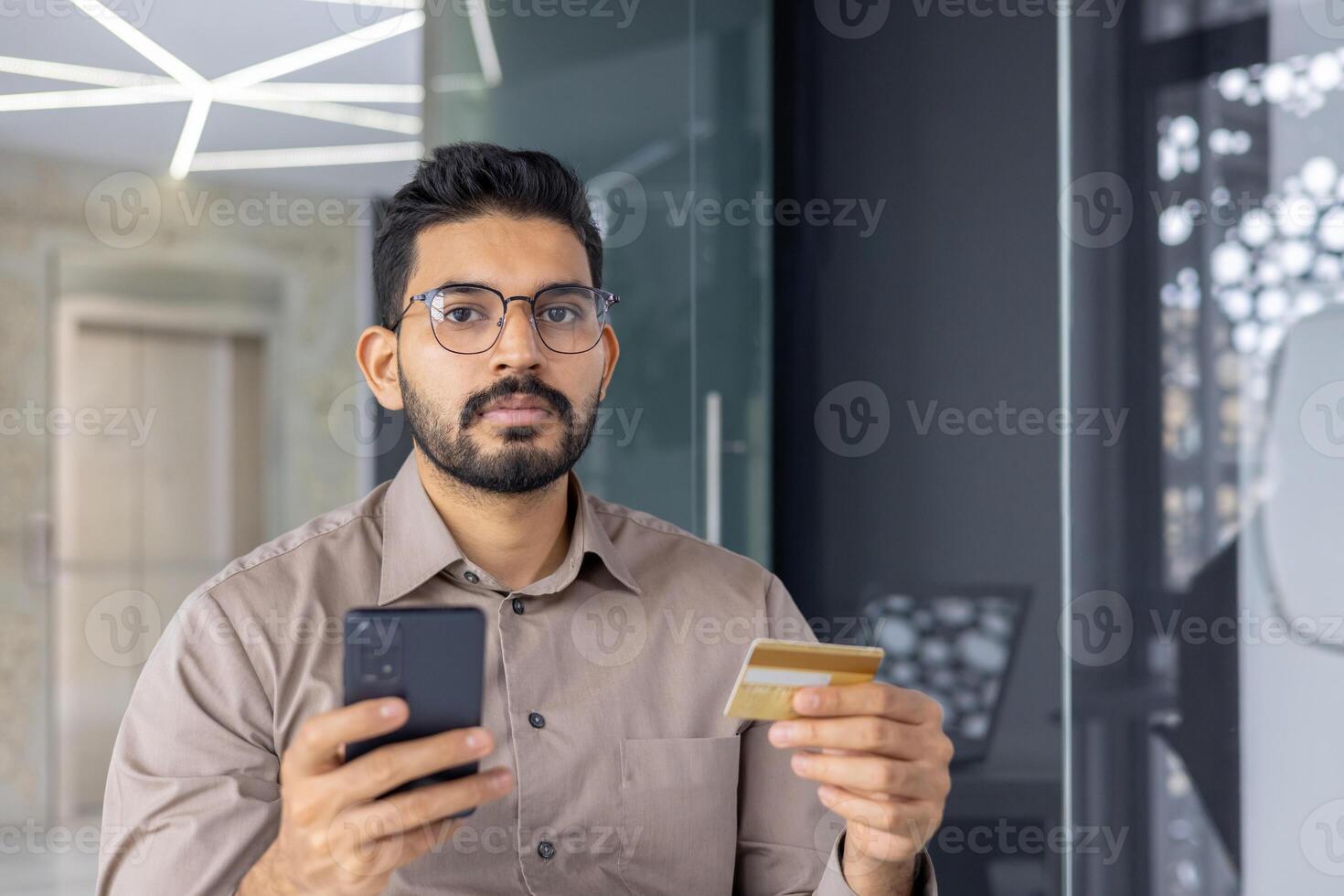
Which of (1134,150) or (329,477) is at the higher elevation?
(1134,150)

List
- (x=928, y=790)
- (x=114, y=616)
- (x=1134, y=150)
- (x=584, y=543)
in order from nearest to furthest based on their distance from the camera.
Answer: (x=928, y=790)
(x=584, y=543)
(x=114, y=616)
(x=1134, y=150)

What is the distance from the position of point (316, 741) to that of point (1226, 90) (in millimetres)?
1887

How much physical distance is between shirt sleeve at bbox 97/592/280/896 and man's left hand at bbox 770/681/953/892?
23.6 inches

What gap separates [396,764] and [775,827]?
0.71 meters

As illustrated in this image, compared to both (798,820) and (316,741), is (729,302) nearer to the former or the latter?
(798,820)

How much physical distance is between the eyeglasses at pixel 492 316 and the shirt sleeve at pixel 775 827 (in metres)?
0.56

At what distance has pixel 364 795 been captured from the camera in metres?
1.07

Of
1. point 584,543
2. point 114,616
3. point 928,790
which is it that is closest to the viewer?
point 928,790

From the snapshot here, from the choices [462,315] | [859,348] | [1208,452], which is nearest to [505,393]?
[462,315]

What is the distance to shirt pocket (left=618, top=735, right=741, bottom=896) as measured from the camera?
154cm

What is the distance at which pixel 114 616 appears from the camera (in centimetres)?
196

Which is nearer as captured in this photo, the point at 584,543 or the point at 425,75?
the point at 584,543

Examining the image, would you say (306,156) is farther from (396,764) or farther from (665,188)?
(396,764)

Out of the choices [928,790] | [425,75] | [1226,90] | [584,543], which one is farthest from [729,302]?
[928,790]
